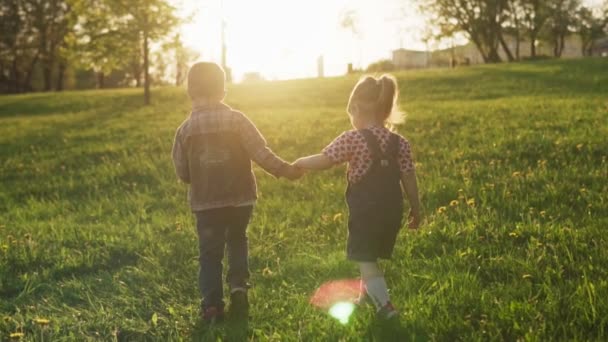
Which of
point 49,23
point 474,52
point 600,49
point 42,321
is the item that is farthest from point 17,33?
point 600,49

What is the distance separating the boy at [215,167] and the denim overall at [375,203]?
1.97ft

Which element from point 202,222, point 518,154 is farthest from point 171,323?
point 518,154

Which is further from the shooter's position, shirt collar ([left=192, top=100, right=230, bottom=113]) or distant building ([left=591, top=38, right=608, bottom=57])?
distant building ([left=591, top=38, right=608, bottom=57])

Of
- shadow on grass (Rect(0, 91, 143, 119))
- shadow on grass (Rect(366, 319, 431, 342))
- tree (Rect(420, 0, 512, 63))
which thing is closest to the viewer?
shadow on grass (Rect(366, 319, 431, 342))

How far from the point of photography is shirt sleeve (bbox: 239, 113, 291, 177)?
4.00m

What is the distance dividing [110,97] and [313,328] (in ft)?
102

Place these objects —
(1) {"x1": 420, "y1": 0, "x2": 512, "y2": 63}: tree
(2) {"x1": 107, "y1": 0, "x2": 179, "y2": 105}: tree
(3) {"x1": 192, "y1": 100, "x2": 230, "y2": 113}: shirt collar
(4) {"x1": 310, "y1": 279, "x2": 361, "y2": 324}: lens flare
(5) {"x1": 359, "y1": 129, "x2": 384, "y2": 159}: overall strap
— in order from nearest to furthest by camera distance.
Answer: (5) {"x1": 359, "y1": 129, "x2": 384, "y2": 159}: overall strap
(4) {"x1": 310, "y1": 279, "x2": 361, "y2": 324}: lens flare
(3) {"x1": 192, "y1": 100, "x2": 230, "y2": 113}: shirt collar
(2) {"x1": 107, "y1": 0, "x2": 179, "y2": 105}: tree
(1) {"x1": 420, "y1": 0, "x2": 512, "y2": 63}: tree

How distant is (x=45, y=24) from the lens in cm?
5769

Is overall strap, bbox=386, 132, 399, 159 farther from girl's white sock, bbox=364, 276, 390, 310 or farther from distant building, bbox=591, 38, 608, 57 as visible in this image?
distant building, bbox=591, 38, 608, 57

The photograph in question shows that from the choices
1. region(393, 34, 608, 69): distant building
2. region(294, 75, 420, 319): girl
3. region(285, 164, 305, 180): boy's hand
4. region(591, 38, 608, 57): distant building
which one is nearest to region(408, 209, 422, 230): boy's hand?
region(294, 75, 420, 319): girl

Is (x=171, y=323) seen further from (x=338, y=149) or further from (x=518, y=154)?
(x=518, y=154)

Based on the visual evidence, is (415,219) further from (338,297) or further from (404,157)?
(338,297)

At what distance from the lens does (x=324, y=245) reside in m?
5.49

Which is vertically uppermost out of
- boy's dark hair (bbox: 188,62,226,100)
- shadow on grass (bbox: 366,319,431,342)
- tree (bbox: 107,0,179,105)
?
tree (bbox: 107,0,179,105)
